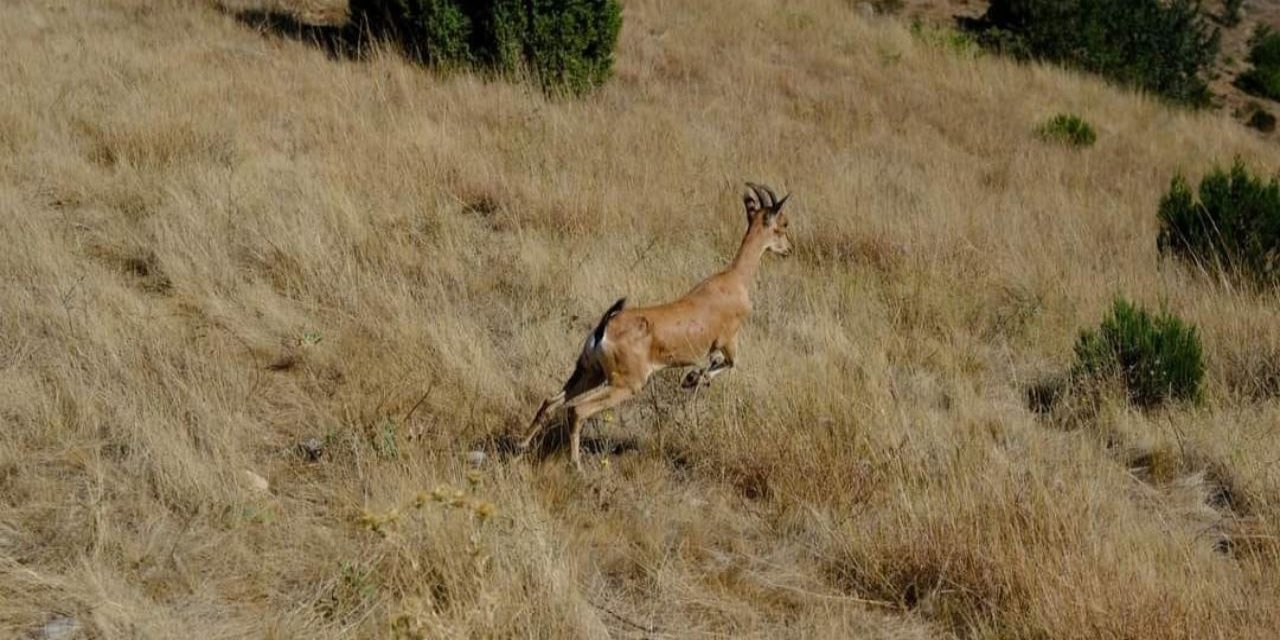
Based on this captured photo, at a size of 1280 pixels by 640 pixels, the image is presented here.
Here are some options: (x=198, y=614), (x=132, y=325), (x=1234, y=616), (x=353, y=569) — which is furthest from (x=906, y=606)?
(x=132, y=325)

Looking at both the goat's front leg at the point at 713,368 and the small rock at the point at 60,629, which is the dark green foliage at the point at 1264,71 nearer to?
the goat's front leg at the point at 713,368

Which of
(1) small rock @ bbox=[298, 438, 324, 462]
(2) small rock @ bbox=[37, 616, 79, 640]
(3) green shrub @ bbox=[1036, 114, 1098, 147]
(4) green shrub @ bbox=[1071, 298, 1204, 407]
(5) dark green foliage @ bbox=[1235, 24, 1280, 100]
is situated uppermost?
(2) small rock @ bbox=[37, 616, 79, 640]

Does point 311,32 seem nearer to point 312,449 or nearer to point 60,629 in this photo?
point 312,449

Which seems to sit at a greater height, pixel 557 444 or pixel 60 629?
pixel 60 629

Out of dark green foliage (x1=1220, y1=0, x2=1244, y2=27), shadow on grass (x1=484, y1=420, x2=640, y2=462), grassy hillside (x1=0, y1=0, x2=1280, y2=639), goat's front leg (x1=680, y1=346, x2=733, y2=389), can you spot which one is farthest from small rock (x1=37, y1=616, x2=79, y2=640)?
dark green foliage (x1=1220, y1=0, x2=1244, y2=27)

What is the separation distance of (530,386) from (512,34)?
20.2 feet

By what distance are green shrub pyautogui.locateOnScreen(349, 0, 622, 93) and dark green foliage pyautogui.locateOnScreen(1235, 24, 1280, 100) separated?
1628 centimetres

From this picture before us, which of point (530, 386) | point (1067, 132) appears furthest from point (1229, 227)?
point (530, 386)

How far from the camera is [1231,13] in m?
25.1

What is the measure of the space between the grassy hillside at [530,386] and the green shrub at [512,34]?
1.91 ft

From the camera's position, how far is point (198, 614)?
3324 mm

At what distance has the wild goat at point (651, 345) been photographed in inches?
163

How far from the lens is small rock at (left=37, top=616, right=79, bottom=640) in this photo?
124 inches

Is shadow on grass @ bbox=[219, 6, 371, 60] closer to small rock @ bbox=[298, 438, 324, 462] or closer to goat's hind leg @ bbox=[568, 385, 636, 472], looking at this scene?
small rock @ bbox=[298, 438, 324, 462]
